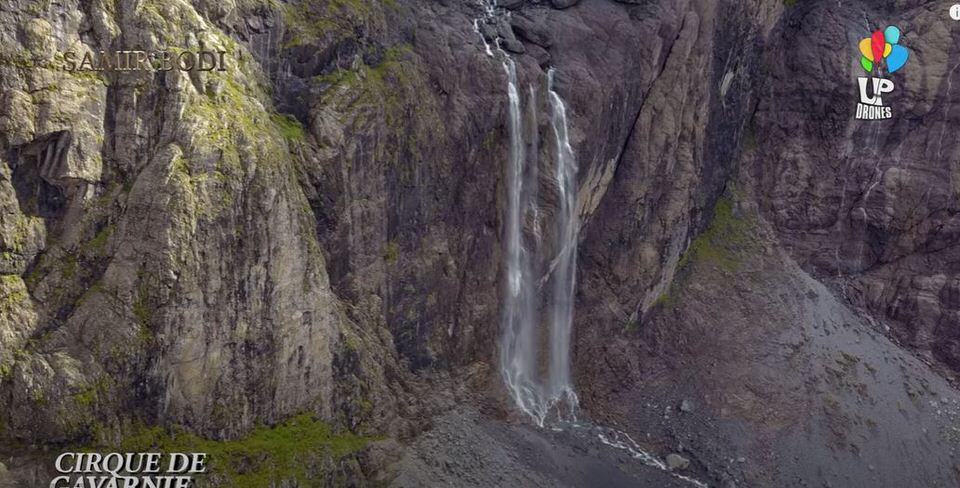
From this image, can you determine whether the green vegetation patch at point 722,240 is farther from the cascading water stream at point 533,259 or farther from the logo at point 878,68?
the cascading water stream at point 533,259

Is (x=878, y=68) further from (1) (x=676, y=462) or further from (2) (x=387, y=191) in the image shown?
(2) (x=387, y=191)

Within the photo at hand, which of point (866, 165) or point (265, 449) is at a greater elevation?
point (866, 165)

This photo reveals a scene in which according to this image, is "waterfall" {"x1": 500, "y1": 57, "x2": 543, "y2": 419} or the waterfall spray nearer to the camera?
"waterfall" {"x1": 500, "y1": 57, "x2": 543, "y2": 419}

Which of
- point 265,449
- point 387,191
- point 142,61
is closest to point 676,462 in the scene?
point 387,191

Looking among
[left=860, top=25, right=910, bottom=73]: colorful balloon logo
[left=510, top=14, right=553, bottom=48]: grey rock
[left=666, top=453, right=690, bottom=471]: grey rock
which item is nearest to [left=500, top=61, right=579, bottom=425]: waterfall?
[left=510, top=14, right=553, bottom=48]: grey rock

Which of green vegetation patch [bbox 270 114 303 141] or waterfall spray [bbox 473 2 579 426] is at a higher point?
green vegetation patch [bbox 270 114 303 141]

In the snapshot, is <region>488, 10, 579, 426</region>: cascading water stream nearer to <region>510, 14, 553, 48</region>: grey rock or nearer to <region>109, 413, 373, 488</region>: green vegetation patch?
<region>510, 14, 553, 48</region>: grey rock

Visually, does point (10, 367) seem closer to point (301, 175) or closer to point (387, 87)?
point (301, 175)

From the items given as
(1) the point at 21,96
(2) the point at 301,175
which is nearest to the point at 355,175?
(2) the point at 301,175
